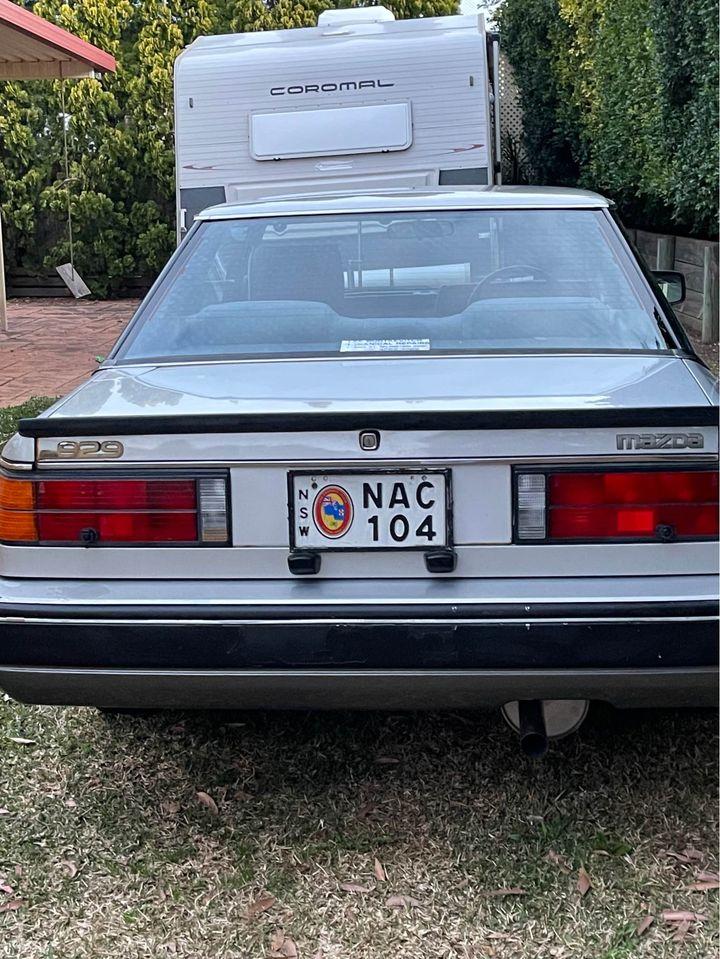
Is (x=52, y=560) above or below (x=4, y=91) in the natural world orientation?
below

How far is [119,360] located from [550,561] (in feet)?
4.63

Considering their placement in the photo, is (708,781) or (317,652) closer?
(317,652)

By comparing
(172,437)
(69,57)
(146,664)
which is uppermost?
(69,57)

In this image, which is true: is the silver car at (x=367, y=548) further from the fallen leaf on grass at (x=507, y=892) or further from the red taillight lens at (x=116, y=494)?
the fallen leaf on grass at (x=507, y=892)

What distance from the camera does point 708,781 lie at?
3160mm

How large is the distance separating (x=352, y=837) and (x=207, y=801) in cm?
43

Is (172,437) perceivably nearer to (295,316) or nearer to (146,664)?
(146,664)

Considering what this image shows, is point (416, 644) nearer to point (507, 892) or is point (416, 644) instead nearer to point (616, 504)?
point (616, 504)

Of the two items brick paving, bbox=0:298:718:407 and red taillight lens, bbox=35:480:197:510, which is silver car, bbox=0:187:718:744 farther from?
brick paving, bbox=0:298:718:407

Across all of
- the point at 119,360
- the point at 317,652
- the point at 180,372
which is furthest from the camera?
the point at 119,360

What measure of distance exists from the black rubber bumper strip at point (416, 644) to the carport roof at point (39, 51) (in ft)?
26.2

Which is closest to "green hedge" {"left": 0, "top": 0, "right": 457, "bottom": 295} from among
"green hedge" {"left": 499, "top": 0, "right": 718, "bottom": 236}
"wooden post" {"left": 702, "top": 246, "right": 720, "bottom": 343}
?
"green hedge" {"left": 499, "top": 0, "right": 718, "bottom": 236}

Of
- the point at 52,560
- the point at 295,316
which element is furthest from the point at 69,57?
the point at 52,560

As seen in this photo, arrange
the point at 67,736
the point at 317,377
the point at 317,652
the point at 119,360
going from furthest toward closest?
the point at 67,736
the point at 119,360
the point at 317,377
the point at 317,652
